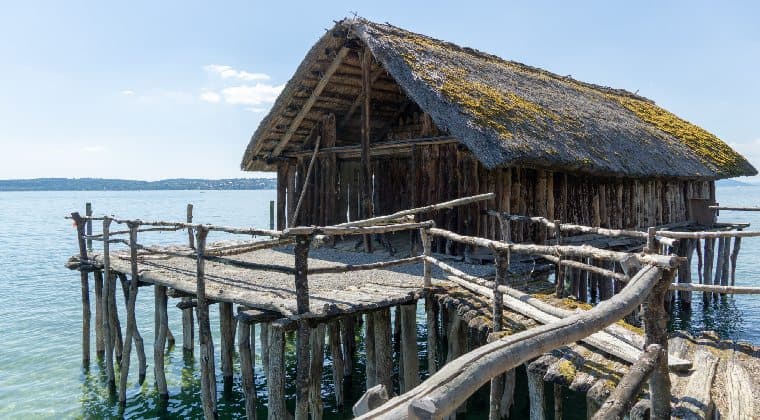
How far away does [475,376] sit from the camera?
1912 millimetres

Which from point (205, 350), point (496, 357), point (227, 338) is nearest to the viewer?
point (496, 357)

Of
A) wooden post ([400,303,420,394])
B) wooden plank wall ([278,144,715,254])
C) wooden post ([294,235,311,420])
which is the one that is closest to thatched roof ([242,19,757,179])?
wooden plank wall ([278,144,715,254])

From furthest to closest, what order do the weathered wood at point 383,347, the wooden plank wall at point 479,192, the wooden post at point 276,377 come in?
the wooden plank wall at point 479,192, the weathered wood at point 383,347, the wooden post at point 276,377

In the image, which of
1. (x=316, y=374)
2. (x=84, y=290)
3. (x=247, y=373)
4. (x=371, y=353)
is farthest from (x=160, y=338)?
(x=371, y=353)

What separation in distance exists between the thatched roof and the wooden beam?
0.50 feet

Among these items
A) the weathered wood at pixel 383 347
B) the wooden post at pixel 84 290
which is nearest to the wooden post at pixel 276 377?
the weathered wood at pixel 383 347

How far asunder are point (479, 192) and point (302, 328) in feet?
17.9

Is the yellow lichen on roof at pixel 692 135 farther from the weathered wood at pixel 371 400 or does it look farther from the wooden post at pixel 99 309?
the weathered wood at pixel 371 400

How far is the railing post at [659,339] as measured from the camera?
3239mm

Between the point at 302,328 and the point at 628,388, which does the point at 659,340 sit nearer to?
the point at 628,388

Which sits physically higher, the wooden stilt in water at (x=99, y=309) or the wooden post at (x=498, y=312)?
the wooden post at (x=498, y=312)

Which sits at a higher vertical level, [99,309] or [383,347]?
[383,347]

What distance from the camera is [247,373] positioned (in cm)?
764

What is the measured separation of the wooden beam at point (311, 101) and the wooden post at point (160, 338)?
538 centimetres
